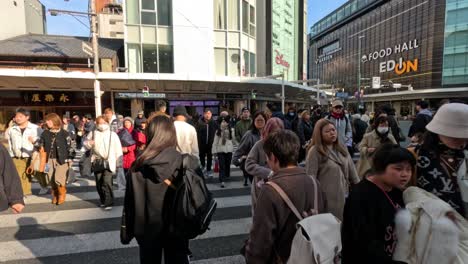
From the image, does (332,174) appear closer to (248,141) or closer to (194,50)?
(248,141)

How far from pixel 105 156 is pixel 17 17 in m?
35.0

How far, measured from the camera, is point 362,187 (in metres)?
1.63

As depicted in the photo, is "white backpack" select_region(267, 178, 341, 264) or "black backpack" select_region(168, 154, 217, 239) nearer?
"white backpack" select_region(267, 178, 341, 264)

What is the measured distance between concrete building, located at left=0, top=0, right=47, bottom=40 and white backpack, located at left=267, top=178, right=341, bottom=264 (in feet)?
123

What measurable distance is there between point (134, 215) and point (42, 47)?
2794 cm

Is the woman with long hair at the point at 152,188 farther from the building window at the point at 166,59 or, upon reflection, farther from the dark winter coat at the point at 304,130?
the building window at the point at 166,59

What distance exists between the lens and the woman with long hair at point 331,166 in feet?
9.06

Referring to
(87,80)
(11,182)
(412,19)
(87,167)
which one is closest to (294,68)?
(87,80)

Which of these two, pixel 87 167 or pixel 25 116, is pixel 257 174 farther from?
pixel 25 116

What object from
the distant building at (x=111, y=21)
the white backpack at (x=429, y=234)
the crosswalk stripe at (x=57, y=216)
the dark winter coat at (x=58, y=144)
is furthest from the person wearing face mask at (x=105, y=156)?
the distant building at (x=111, y=21)

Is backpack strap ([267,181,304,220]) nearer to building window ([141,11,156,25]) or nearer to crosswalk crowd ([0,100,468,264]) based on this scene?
crosswalk crowd ([0,100,468,264])

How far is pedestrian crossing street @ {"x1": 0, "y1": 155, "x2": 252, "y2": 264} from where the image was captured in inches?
141

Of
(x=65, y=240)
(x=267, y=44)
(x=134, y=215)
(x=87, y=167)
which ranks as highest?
(x=267, y=44)

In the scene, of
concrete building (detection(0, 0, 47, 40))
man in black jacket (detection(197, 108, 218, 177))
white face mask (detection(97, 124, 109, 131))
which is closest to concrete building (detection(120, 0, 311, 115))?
man in black jacket (detection(197, 108, 218, 177))
